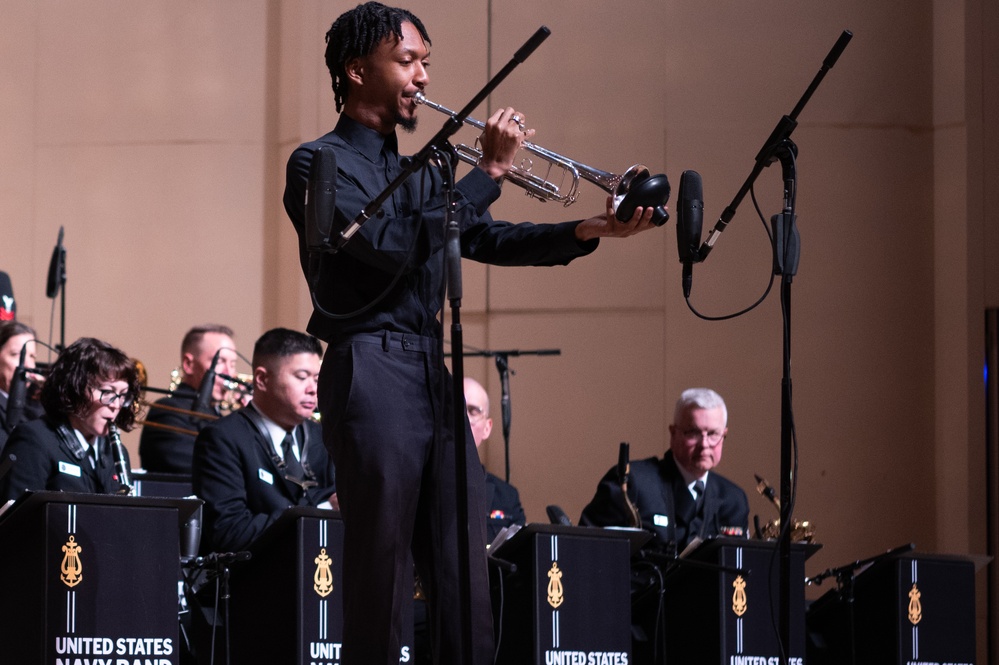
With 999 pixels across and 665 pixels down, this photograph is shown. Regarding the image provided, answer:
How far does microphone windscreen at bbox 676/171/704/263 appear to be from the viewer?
319cm

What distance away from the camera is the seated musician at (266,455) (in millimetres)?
Result: 4613

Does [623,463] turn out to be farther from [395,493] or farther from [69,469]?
[395,493]

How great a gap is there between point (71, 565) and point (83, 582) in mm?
56

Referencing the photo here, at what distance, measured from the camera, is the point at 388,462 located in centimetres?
274

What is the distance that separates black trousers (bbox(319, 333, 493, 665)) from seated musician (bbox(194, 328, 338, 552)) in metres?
1.73

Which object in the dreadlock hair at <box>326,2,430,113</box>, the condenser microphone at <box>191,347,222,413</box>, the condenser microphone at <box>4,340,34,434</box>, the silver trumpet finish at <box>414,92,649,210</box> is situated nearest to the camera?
the dreadlock hair at <box>326,2,430,113</box>

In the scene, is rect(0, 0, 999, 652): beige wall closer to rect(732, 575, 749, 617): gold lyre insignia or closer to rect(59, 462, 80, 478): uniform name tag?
rect(732, 575, 749, 617): gold lyre insignia

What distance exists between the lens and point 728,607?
474cm

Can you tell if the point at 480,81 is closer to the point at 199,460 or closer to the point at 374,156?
the point at 199,460

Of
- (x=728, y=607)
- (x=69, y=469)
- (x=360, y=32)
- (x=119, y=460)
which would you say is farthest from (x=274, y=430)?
(x=360, y=32)

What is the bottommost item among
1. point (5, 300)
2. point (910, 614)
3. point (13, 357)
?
point (910, 614)

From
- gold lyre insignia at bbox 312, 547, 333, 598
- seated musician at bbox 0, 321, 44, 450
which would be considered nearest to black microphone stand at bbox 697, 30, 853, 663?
gold lyre insignia at bbox 312, 547, 333, 598

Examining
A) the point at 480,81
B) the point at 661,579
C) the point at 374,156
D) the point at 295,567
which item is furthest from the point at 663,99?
the point at 374,156

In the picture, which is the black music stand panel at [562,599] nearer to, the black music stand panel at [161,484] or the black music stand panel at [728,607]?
the black music stand panel at [728,607]
